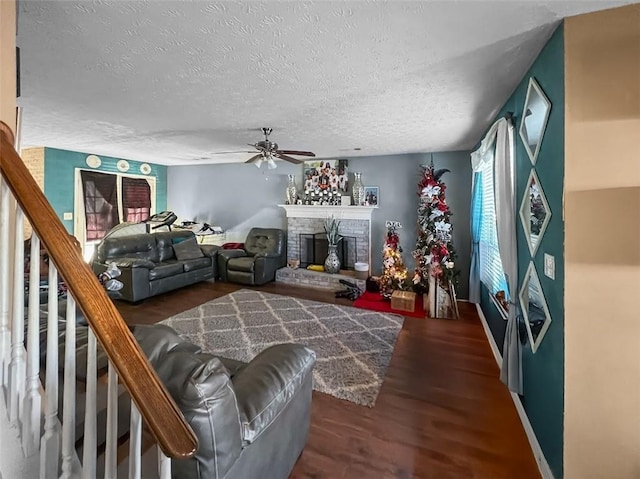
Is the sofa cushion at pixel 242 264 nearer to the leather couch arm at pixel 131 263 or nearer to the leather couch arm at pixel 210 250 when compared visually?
the leather couch arm at pixel 210 250

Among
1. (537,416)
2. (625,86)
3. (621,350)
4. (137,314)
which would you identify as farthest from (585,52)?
(137,314)

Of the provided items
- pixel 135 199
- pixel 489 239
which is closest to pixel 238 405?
pixel 489 239

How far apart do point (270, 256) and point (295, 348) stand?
4000mm

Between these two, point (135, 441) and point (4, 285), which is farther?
point (4, 285)

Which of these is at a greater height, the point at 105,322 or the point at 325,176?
→ the point at 325,176

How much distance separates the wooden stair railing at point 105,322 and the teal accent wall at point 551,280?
5.56 feet

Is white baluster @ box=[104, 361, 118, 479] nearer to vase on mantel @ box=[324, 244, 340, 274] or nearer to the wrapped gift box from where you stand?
the wrapped gift box

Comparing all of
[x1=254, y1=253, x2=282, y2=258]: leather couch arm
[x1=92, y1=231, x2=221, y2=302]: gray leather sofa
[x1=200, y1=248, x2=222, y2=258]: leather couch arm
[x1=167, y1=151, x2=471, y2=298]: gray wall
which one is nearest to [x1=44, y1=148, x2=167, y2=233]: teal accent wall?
[x1=92, y1=231, x2=221, y2=302]: gray leather sofa

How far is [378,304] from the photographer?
4.40 m

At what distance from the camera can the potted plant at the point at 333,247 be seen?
18.1ft

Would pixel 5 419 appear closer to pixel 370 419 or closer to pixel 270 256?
pixel 370 419

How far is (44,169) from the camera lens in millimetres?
5031

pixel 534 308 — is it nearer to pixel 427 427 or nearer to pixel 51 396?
pixel 427 427

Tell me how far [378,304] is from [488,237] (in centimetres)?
176
